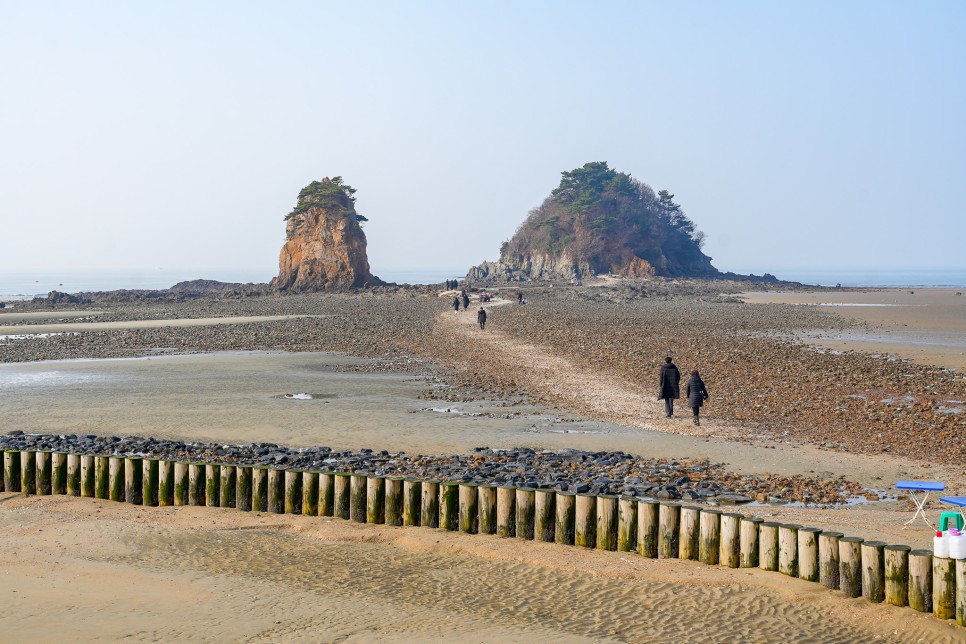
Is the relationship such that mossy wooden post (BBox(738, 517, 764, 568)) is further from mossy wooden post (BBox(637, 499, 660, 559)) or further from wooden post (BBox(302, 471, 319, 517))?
wooden post (BBox(302, 471, 319, 517))

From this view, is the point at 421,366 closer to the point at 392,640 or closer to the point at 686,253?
the point at 392,640

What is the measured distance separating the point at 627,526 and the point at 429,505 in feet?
8.12

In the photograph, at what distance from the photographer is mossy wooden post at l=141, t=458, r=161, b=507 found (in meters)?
12.7

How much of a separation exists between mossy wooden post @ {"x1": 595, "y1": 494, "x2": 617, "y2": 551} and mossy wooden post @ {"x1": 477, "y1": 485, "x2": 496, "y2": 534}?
1.30m

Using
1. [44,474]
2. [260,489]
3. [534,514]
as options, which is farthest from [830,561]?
[44,474]

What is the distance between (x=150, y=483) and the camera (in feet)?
41.6

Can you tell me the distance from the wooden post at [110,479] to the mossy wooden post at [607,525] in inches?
263

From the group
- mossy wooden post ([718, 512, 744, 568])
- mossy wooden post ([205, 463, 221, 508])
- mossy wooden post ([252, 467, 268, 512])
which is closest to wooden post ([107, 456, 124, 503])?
mossy wooden post ([205, 463, 221, 508])

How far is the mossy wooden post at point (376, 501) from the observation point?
1158 cm

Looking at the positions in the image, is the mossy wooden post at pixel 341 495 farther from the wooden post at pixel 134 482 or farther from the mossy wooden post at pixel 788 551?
the mossy wooden post at pixel 788 551

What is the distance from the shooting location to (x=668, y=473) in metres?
14.6

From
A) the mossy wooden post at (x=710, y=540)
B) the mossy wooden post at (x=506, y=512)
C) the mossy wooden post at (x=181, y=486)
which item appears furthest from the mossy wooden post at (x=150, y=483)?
the mossy wooden post at (x=710, y=540)

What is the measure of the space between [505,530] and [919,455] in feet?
31.4

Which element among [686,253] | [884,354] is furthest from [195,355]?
[686,253]
